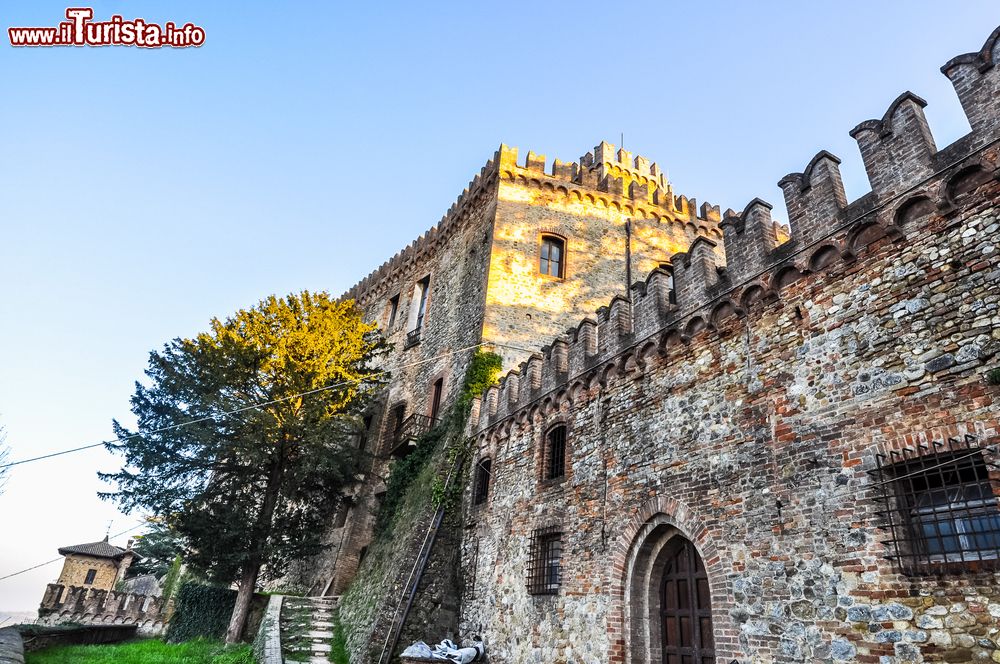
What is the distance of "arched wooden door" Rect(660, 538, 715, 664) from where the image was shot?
23.2 feet

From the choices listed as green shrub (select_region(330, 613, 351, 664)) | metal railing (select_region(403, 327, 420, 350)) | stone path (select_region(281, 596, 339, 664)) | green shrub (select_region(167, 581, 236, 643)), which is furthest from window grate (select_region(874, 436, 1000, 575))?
green shrub (select_region(167, 581, 236, 643))

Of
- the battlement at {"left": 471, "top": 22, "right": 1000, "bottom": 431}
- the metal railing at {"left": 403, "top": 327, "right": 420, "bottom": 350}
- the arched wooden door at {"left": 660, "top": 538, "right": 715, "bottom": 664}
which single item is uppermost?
the metal railing at {"left": 403, "top": 327, "right": 420, "bottom": 350}

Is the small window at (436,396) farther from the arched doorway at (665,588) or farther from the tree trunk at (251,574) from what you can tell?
the arched doorway at (665,588)

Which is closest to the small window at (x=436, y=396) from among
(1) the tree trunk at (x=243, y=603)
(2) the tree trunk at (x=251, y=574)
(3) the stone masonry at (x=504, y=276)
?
(3) the stone masonry at (x=504, y=276)

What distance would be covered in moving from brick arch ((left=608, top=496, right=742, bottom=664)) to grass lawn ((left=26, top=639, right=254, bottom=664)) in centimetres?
793

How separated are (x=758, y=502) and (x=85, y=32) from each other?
11.8 metres

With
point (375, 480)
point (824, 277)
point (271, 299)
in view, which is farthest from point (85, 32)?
point (375, 480)

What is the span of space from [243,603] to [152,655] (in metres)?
2.17

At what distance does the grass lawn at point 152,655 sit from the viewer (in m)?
12.7

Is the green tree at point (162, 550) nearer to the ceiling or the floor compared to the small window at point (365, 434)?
nearer to the floor

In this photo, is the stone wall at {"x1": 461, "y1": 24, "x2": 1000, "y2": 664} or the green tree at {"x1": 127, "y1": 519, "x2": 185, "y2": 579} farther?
the green tree at {"x1": 127, "y1": 519, "x2": 185, "y2": 579}

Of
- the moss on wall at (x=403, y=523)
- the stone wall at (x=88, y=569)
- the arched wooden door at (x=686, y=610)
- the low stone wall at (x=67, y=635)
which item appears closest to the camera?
the arched wooden door at (x=686, y=610)

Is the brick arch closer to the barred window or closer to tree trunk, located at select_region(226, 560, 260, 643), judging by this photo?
the barred window

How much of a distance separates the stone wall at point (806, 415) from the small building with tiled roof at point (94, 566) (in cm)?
3999
